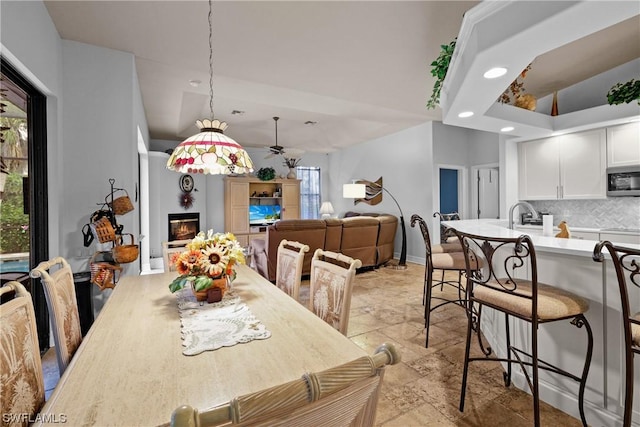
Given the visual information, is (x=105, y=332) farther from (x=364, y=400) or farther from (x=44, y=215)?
(x=44, y=215)

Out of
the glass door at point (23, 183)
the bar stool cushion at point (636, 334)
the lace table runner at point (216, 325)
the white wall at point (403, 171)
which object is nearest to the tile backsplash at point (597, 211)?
the white wall at point (403, 171)

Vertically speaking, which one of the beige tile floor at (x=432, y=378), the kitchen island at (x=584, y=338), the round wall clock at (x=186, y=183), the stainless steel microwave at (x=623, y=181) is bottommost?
the beige tile floor at (x=432, y=378)

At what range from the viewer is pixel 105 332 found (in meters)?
1.23

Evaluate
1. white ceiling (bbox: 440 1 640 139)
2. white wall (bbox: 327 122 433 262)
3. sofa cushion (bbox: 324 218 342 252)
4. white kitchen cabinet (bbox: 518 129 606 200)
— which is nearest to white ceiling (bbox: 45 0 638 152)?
white ceiling (bbox: 440 1 640 139)

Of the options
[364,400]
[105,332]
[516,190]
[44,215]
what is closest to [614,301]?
[364,400]

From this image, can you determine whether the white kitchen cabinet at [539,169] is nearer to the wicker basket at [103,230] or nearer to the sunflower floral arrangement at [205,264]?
the sunflower floral arrangement at [205,264]

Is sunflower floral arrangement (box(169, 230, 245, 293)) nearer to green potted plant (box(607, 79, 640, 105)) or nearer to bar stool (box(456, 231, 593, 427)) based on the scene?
bar stool (box(456, 231, 593, 427))

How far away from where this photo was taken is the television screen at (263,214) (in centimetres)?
805

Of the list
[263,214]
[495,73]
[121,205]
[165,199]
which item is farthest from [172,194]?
[495,73]

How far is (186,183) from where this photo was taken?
273 inches

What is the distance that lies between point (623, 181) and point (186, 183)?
7.58m

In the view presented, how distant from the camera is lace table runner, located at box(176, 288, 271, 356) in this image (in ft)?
3.73

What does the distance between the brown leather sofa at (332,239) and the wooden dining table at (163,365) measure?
8.93ft

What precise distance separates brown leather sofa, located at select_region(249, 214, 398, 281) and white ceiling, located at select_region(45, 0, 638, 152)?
73.4 inches
